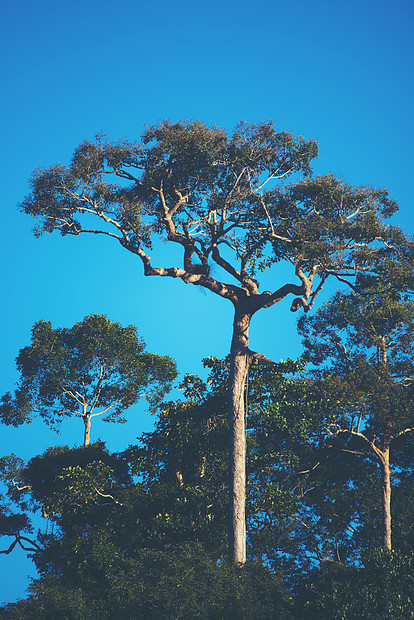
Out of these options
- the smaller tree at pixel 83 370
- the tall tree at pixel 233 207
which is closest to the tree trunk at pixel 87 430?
the smaller tree at pixel 83 370

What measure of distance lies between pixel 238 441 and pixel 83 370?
14.8 m

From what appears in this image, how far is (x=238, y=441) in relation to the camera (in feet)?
77.4

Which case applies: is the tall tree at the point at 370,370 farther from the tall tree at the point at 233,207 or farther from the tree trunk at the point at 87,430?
the tree trunk at the point at 87,430

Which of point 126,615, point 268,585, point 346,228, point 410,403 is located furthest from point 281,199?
point 126,615

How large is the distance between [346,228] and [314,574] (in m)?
13.3

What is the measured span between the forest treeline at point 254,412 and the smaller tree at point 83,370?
603 centimetres

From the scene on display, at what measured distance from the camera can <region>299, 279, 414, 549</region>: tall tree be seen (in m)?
27.1

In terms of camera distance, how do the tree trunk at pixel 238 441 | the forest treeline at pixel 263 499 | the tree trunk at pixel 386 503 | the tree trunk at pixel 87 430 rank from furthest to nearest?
the tree trunk at pixel 87 430 → the tree trunk at pixel 386 503 → the tree trunk at pixel 238 441 → the forest treeline at pixel 263 499

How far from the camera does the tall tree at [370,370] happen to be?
27.1 metres

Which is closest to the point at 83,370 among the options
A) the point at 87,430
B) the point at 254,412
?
the point at 87,430

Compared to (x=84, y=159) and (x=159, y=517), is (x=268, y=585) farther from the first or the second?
(x=84, y=159)

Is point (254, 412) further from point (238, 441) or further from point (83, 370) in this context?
point (83, 370)

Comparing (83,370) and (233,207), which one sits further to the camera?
(83,370)

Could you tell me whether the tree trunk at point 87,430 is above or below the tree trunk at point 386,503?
above
